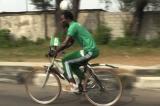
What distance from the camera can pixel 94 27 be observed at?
2019cm

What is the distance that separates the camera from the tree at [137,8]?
60.8 feet

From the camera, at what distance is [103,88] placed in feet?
30.6

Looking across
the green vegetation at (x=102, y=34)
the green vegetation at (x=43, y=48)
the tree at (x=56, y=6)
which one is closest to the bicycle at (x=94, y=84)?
the green vegetation at (x=43, y=48)

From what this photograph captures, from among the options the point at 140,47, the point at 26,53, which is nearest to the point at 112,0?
the point at 140,47

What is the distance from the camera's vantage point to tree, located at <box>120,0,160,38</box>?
60.8 feet

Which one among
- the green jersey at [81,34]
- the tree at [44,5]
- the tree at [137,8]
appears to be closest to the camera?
the green jersey at [81,34]

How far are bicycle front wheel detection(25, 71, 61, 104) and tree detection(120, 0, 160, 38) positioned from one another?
9201 mm

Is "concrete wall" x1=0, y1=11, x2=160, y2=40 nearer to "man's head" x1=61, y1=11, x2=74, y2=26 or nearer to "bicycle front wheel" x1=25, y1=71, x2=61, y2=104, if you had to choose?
"bicycle front wheel" x1=25, y1=71, x2=61, y2=104

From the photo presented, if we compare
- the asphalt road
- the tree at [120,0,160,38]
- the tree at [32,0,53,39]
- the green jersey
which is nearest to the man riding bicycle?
the green jersey

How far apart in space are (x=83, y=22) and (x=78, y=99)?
35.3 feet

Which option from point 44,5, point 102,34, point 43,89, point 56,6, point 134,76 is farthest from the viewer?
point 44,5

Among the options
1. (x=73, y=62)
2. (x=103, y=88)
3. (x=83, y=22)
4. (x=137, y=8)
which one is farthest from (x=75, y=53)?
(x=83, y=22)

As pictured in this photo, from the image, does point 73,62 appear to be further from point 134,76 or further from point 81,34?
point 134,76

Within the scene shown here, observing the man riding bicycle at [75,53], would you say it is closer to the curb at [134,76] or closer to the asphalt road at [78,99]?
the asphalt road at [78,99]
